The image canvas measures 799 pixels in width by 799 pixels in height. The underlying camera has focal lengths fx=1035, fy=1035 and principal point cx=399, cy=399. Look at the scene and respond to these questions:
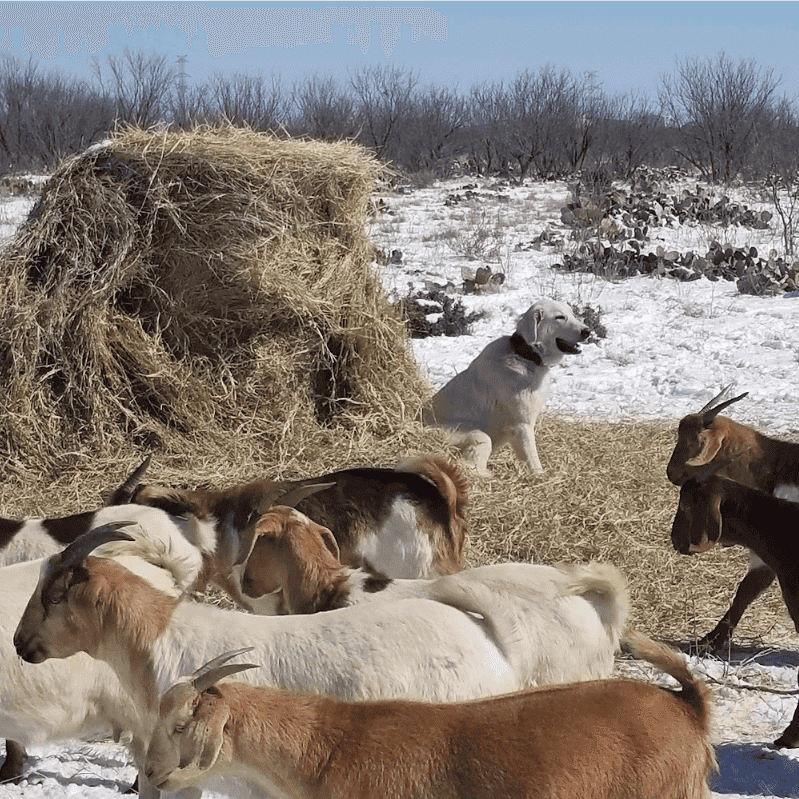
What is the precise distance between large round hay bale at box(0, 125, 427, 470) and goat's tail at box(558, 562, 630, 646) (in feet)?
14.7

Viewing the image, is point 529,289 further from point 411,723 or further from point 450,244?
point 411,723

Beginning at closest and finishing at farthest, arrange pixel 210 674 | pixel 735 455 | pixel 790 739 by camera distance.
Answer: pixel 210 674 → pixel 790 739 → pixel 735 455

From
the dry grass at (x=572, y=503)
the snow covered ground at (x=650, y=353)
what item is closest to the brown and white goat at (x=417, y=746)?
the snow covered ground at (x=650, y=353)

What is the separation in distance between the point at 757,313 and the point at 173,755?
12.4 meters

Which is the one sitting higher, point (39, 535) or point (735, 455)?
point (735, 455)

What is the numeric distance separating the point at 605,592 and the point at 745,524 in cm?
128

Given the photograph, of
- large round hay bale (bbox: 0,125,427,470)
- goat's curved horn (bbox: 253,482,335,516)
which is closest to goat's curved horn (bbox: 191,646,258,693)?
goat's curved horn (bbox: 253,482,335,516)

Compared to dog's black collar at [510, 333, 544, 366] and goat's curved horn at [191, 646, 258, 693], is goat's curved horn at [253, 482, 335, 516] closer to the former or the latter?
goat's curved horn at [191, 646, 258, 693]

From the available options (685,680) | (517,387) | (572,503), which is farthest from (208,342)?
(685,680)

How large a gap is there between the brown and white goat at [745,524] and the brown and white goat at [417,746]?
194cm

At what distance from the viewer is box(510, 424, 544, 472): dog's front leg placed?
8.22 m

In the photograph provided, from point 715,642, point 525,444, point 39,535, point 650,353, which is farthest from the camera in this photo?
point 650,353

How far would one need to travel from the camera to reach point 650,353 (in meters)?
12.1

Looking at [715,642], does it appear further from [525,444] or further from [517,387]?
[517,387]
